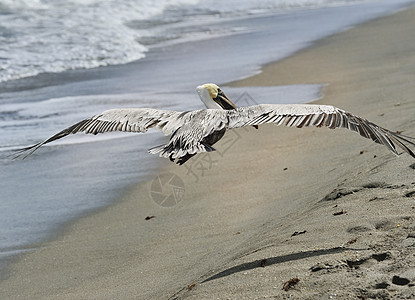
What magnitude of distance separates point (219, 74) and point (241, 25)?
8.89m

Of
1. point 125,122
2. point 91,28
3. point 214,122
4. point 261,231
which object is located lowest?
point 91,28

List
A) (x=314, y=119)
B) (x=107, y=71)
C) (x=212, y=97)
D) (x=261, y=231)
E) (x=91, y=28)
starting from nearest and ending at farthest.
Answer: (x=314, y=119) → (x=261, y=231) → (x=212, y=97) → (x=107, y=71) → (x=91, y=28)

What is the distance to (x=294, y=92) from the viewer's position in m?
12.2

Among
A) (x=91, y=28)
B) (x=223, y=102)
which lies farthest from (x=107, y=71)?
(x=223, y=102)

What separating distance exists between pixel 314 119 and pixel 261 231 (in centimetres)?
116

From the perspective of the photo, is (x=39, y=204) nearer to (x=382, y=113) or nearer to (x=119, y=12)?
(x=382, y=113)

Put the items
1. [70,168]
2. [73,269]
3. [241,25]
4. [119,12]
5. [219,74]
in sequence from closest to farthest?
[73,269]
[70,168]
[219,74]
[241,25]
[119,12]

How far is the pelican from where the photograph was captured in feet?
17.3

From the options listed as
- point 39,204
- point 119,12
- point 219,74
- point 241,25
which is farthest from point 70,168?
point 119,12

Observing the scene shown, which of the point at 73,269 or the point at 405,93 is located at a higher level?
the point at 405,93

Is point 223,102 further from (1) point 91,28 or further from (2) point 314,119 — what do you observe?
(1) point 91,28

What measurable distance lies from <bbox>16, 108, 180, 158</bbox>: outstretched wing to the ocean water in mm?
1148

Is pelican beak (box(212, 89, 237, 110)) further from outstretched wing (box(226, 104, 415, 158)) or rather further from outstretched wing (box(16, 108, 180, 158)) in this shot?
outstretched wing (box(226, 104, 415, 158))

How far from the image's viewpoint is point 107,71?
15.9 meters
